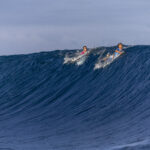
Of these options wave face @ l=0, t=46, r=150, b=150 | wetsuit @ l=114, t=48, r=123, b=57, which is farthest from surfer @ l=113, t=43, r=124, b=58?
wave face @ l=0, t=46, r=150, b=150

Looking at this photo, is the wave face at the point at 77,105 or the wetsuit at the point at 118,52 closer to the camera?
the wave face at the point at 77,105

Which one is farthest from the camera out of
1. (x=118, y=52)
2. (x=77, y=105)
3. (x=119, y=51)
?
(x=119, y=51)

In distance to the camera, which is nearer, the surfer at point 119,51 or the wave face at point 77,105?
the wave face at point 77,105

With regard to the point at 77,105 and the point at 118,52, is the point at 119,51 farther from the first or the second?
the point at 77,105

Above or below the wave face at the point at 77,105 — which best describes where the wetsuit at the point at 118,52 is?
above

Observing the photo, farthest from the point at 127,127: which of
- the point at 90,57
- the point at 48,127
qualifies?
the point at 90,57

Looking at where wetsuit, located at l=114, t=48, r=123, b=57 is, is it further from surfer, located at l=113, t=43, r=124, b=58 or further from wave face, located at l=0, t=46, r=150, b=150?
wave face, located at l=0, t=46, r=150, b=150

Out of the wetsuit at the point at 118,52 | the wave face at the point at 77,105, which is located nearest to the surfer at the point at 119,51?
the wetsuit at the point at 118,52

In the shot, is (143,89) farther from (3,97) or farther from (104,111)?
(3,97)

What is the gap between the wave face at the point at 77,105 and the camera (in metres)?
12.3

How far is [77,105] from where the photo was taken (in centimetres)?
1753

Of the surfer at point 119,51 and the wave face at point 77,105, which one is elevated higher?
the surfer at point 119,51

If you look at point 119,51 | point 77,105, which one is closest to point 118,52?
point 119,51

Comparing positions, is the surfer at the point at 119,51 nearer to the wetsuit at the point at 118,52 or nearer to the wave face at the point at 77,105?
the wetsuit at the point at 118,52
